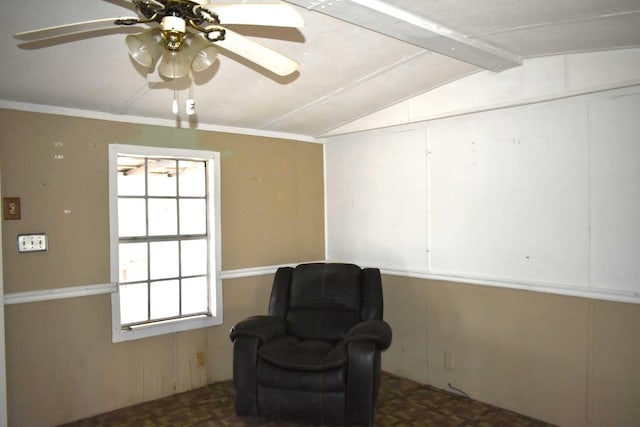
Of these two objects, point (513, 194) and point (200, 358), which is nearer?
point (513, 194)

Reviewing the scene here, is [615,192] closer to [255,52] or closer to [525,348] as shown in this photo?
[525,348]

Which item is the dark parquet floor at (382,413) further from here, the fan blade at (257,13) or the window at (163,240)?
the fan blade at (257,13)

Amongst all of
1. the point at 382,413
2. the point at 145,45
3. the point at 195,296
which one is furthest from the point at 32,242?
the point at 382,413

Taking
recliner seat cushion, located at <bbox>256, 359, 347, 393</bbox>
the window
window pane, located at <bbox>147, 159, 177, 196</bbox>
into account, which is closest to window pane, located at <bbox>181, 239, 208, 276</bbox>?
the window

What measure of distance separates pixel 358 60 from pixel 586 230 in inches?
68.6

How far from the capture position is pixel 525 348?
3092 mm

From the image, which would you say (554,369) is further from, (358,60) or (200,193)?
(200,193)

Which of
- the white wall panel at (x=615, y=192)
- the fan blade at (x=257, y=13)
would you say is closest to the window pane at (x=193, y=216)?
the fan blade at (x=257, y=13)

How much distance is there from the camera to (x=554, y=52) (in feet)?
9.19

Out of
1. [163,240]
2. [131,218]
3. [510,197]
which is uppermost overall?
[510,197]

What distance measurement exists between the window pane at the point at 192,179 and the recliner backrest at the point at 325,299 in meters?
0.98

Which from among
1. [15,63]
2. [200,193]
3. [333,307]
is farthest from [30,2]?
[333,307]

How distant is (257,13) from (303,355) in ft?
7.09

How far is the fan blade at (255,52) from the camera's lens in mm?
1621
